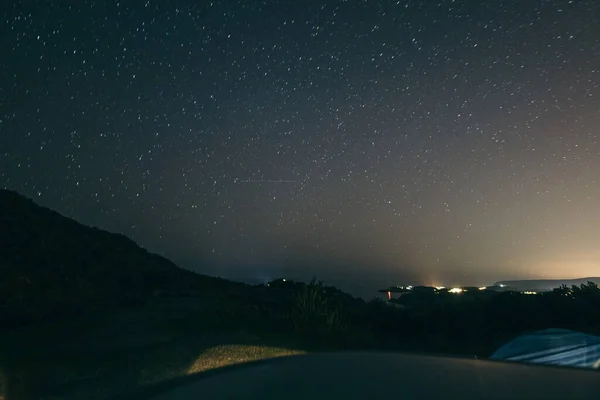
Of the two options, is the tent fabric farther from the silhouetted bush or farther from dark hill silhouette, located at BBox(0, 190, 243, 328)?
dark hill silhouette, located at BBox(0, 190, 243, 328)

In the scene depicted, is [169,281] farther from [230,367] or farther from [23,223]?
[230,367]

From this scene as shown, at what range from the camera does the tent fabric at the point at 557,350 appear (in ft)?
21.9

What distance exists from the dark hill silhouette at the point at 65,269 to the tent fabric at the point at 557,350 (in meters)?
15.8

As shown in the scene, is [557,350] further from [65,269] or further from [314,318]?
[65,269]

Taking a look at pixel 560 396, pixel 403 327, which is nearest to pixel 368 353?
pixel 560 396

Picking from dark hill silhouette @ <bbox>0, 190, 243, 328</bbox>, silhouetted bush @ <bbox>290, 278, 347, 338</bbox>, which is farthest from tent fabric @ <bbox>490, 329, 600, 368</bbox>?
dark hill silhouette @ <bbox>0, 190, 243, 328</bbox>

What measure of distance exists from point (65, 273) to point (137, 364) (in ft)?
68.5

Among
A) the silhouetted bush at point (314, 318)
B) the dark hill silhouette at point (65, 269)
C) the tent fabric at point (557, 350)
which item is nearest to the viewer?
the tent fabric at point (557, 350)

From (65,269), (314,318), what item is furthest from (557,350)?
(65,269)

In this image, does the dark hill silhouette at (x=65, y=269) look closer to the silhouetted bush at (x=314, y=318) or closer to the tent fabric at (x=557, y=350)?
the silhouetted bush at (x=314, y=318)

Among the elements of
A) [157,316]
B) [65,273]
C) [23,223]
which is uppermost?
[23,223]

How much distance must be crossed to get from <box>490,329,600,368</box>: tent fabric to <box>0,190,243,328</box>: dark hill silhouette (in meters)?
15.8

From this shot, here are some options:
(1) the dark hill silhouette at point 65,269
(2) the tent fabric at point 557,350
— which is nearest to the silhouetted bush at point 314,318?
(2) the tent fabric at point 557,350

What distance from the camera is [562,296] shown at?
65.0 ft
